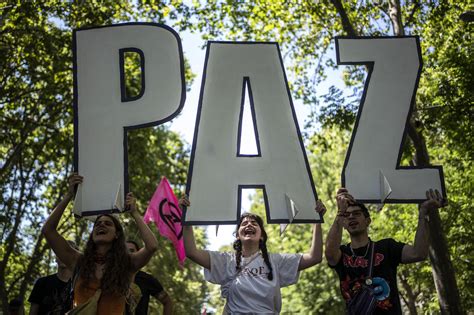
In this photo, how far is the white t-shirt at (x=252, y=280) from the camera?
480cm

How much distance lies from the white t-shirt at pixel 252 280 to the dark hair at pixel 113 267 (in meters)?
0.76

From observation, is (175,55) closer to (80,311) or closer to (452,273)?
(80,311)

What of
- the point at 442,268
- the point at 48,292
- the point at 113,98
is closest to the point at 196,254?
the point at 48,292

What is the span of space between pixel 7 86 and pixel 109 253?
1149 centimetres

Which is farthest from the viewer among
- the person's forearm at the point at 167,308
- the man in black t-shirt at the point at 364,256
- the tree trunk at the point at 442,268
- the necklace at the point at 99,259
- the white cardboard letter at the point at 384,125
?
the tree trunk at the point at 442,268

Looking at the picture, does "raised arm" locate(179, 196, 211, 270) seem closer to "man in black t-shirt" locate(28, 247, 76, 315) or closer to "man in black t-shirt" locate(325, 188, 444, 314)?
"man in black t-shirt" locate(325, 188, 444, 314)

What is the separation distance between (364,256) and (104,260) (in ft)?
7.11

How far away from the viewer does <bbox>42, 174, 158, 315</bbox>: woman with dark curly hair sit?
4512 millimetres

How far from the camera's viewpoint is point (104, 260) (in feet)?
15.6

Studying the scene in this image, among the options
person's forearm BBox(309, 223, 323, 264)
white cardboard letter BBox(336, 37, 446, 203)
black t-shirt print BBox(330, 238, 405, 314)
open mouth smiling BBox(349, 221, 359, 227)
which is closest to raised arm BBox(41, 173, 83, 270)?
person's forearm BBox(309, 223, 323, 264)

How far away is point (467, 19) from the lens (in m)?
8.16

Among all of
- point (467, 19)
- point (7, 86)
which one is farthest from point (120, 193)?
point (7, 86)

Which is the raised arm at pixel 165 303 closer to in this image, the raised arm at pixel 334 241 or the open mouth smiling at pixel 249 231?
the open mouth smiling at pixel 249 231

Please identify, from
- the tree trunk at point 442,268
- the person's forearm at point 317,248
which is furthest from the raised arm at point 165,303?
the tree trunk at point 442,268
